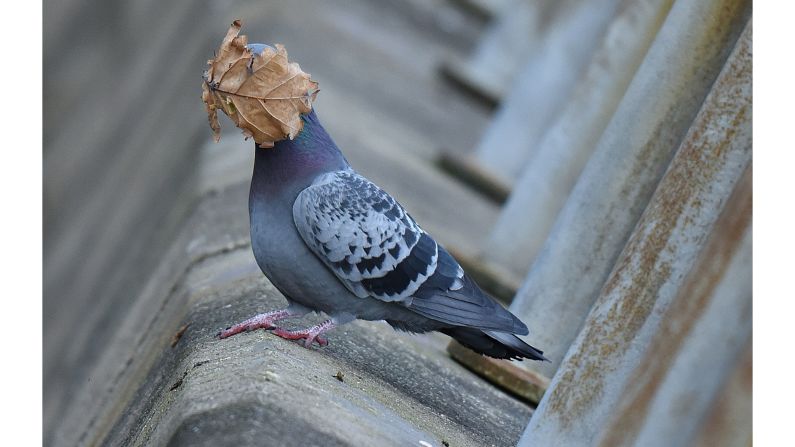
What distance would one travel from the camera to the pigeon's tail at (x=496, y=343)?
5371mm

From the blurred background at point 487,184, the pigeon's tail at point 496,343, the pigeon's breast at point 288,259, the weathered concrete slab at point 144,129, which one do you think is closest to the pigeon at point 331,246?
the pigeon's breast at point 288,259

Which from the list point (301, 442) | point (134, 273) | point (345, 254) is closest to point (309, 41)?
point (134, 273)

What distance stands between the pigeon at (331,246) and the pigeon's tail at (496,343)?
0.18 meters

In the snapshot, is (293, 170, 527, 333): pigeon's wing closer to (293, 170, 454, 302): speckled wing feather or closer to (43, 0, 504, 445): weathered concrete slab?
(293, 170, 454, 302): speckled wing feather

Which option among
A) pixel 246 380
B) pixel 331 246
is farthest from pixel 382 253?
pixel 246 380

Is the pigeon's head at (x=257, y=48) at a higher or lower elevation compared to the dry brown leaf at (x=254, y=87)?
higher

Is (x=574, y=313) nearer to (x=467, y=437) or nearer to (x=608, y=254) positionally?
(x=608, y=254)

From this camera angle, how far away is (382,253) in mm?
4945

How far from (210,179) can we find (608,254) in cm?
367

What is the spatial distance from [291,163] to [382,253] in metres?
0.54

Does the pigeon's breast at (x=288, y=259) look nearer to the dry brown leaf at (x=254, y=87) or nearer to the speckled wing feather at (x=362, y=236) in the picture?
the speckled wing feather at (x=362, y=236)

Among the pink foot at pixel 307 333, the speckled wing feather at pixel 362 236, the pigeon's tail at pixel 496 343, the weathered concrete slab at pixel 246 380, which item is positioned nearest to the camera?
the weathered concrete slab at pixel 246 380

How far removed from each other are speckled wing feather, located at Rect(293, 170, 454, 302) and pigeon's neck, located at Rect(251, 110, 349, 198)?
0.19 ft

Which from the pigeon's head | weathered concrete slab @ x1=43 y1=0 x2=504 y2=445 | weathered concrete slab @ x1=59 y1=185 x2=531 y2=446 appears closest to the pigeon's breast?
weathered concrete slab @ x1=59 y1=185 x2=531 y2=446
